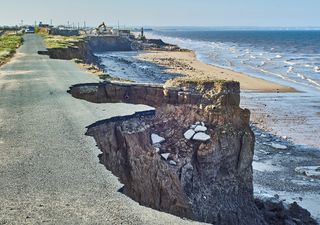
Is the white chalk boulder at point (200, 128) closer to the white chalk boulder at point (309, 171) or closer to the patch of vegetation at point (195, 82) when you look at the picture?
the patch of vegetation at point (195, 82)

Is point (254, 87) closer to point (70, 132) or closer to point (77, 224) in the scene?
point (70, 132)

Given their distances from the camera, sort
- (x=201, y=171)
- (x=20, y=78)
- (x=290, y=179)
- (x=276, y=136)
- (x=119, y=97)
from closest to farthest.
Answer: (x=201, y=171)
(x=119, y=97)
(x=290, y=179)
(x=20, y=78)
(x=276, y=136)

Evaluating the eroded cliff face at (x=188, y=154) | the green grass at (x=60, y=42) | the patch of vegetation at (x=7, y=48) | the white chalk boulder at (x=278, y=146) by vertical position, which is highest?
the green grass at (x=60, y=42)

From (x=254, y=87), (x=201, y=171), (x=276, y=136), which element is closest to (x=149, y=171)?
(x=201, y=171)

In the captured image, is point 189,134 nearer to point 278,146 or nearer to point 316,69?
point 278,146

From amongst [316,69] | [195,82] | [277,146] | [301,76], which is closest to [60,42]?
[301,76]

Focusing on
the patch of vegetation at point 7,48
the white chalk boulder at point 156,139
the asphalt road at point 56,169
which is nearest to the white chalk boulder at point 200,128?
the white chalk boulder at point 156,139
